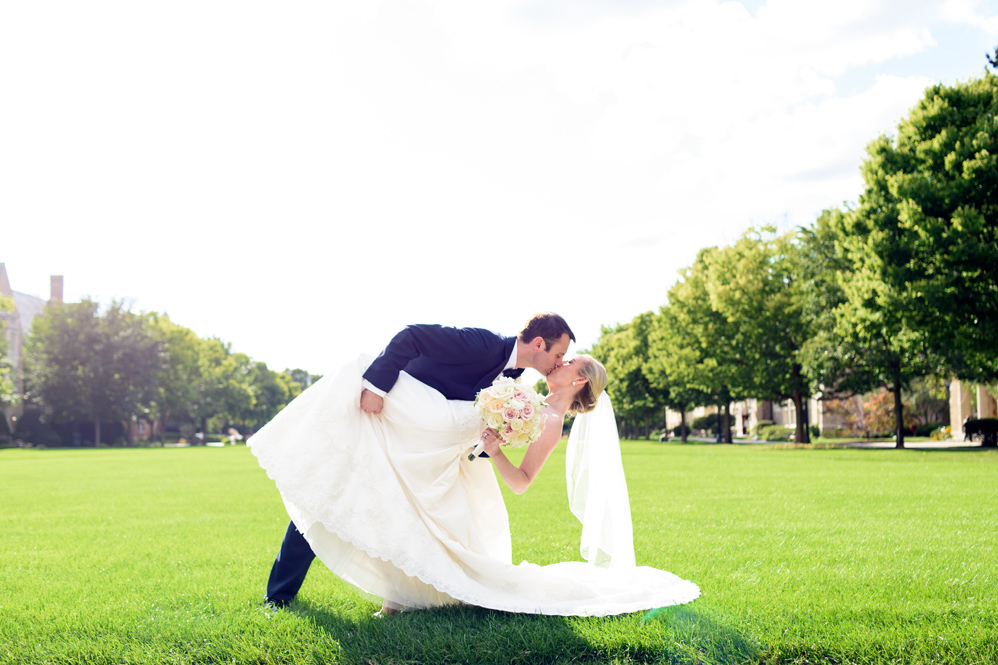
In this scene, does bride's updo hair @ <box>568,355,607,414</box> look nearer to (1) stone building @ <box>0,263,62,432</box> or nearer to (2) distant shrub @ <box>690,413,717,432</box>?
(1) stone building @ <box>0,263,62,432</box>

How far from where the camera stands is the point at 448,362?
530cm

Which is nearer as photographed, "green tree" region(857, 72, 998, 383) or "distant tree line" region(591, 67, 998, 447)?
"green tree" region(857, 72, 998, 383)

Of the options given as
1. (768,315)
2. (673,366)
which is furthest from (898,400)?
(673,366)

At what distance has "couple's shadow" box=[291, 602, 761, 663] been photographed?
4199 mm

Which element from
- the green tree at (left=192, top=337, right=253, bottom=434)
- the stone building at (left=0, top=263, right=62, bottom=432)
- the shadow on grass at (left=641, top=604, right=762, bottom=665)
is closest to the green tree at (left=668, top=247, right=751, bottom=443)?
the shadow on grass at (left=641, top=604, right=762, bottom=665)

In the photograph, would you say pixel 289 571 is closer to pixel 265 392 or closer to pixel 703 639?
pixel 703 639

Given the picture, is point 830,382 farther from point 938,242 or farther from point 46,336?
point 46,336

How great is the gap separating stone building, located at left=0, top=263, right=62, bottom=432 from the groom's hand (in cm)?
7241

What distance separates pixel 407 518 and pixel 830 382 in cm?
3985

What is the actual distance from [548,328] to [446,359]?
0.81m

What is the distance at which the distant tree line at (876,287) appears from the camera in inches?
945

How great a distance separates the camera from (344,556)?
204 inches

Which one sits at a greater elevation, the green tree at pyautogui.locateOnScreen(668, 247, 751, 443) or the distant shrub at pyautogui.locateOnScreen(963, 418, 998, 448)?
the green tree at pyautogui.locateOnScreen(668, 247, 751, 443)

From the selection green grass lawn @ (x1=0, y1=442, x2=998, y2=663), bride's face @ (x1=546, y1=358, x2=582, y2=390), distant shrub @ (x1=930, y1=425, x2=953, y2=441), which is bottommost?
distant shrub @ (x1=930, y1=425, x2=953, y2=441)
